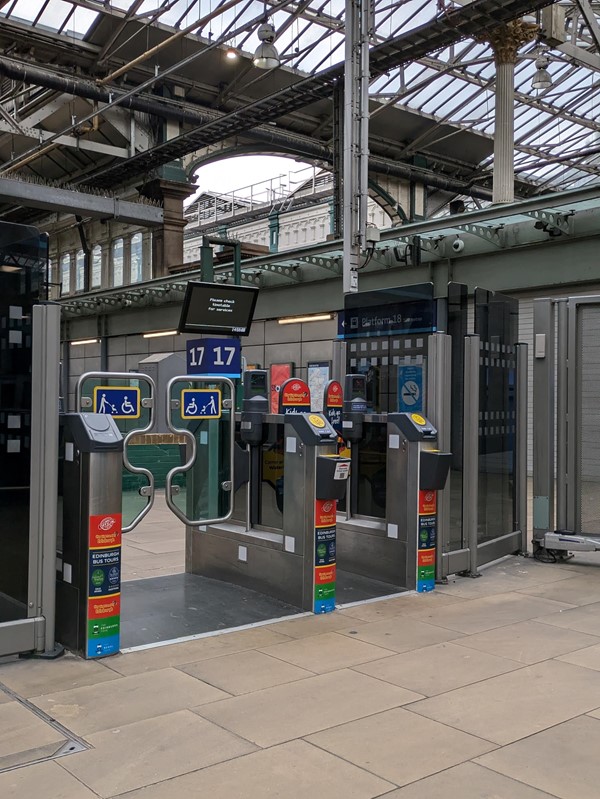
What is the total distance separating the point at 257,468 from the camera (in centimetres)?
667

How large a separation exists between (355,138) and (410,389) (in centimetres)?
598

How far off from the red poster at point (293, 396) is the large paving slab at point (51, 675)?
109 inches

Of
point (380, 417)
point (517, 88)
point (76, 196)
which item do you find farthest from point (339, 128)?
point (380, 417)

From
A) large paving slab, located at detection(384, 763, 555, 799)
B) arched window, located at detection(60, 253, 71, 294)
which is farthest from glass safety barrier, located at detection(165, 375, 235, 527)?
arched window, located at detection(60, 253, 71, 294)

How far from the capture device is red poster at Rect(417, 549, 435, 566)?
21.6 ft

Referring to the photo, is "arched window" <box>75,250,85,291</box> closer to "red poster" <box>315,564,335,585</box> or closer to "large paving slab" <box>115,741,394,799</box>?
"red poster" <box>315,564,335,585</box>

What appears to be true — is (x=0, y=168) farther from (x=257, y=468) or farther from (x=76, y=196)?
(x=257, y=468)

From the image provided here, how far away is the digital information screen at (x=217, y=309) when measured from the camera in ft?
29.6

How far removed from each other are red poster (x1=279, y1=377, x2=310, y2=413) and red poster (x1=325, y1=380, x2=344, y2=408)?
27 cm

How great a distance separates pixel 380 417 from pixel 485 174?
75.2ft

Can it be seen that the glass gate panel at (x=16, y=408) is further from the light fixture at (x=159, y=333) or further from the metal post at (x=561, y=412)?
the light fixture at (x=159, y=333)

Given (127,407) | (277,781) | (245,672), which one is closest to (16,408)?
(127,407)

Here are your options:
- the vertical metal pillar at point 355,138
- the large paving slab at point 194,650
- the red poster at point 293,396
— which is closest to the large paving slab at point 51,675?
the large paving slab at point 194,650

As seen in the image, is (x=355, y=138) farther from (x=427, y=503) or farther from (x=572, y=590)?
(x=572, y=590)
